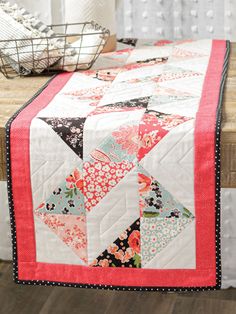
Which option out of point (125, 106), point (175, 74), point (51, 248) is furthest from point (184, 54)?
point (51, 248)

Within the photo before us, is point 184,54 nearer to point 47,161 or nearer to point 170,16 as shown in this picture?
point 170,16

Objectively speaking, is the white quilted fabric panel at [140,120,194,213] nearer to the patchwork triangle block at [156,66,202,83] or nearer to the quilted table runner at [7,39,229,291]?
the quilted table runner at [7,39,229,291]

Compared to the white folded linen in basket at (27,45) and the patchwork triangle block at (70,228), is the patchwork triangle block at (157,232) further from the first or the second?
the white folded linen in basket at (27,45)

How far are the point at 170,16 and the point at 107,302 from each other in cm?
115

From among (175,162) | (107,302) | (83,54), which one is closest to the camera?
A: (175,162)

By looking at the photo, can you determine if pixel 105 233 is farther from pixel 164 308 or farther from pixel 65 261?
pixel 164 308

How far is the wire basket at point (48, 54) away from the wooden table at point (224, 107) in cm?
3

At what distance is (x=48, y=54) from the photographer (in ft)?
5.74

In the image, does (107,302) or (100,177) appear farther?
(107,302)

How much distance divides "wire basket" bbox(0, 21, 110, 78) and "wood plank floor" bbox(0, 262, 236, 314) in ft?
1.78

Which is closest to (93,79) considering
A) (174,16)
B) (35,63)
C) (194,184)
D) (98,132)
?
(35,63)

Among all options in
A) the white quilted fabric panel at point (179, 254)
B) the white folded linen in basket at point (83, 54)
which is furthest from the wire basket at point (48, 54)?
the white quilted fabric panel at point (179, 254)

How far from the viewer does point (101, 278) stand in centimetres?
140

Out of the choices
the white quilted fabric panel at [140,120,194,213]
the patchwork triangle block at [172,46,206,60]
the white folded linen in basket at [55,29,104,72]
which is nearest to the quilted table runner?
the white quilted fabric panel at [140,120,194,213]
